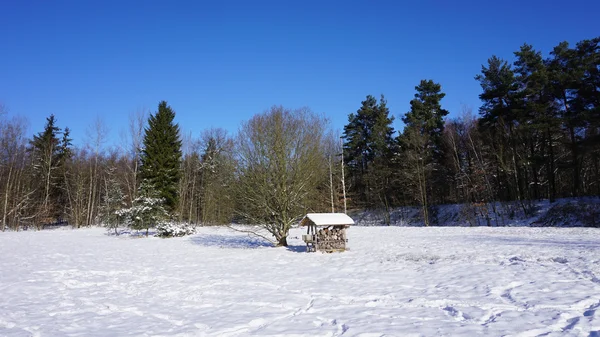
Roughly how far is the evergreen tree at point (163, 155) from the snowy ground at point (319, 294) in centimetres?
2076

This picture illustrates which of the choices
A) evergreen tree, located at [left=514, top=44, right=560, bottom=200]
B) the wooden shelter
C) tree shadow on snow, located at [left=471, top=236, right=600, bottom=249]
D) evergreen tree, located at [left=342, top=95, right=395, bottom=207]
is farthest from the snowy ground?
evergreen tree, located at [left=342, top=95, right=395, bottom=207]

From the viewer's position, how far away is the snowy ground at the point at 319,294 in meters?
5.76

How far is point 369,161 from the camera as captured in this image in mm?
42750

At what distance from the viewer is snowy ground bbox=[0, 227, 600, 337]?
5.76 metres

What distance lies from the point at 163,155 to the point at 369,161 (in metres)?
24.3

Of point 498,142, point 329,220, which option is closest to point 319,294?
point 329,220

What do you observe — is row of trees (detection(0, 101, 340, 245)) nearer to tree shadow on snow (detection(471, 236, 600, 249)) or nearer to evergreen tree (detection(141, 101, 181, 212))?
evergreen tree (detection(141, 101, 181, 212))

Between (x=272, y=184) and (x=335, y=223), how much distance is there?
161 inches

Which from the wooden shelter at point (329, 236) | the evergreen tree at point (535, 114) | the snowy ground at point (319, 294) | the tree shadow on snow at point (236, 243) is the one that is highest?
the evergreen tree at point (535, 114)

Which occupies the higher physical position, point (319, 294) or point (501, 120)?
point (501, 120)

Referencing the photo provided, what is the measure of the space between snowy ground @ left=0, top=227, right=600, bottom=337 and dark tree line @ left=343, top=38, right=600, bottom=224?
49.2ft

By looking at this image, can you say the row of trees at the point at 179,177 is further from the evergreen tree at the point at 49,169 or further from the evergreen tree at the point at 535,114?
the evergreen tree at the point at 535,114

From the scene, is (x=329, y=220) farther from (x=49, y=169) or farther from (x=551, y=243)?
(x=49, y=169)

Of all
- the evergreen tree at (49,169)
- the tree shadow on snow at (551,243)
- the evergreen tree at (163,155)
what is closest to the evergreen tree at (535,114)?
the tree shadow on snow at (551,243)
